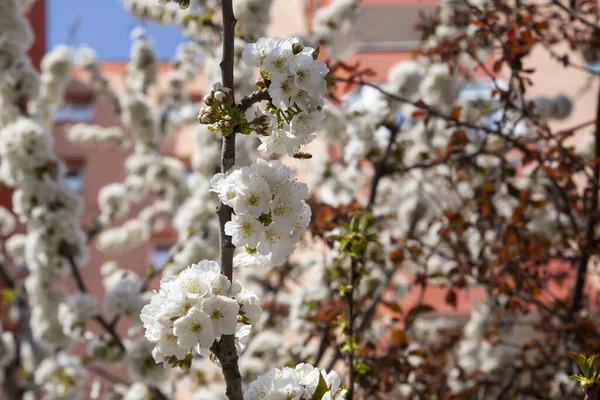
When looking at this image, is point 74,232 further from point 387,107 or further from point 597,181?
point 597,181

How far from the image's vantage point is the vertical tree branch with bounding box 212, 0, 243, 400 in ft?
5.16


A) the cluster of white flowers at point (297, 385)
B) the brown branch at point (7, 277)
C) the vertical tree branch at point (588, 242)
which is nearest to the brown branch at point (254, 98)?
the cluster of white flowers at point (297, 385)

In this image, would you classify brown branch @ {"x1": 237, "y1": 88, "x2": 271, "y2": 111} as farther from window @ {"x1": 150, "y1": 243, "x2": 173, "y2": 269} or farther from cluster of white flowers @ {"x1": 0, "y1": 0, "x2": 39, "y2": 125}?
window @ {"x1": 150, "y1": 243, "x2": 173, "y2": 269}

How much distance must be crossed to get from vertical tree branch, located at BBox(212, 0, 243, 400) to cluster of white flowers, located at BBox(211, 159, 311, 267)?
0.05 m

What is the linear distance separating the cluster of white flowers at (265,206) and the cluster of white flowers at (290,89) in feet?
0.39

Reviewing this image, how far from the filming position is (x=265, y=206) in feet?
5.13

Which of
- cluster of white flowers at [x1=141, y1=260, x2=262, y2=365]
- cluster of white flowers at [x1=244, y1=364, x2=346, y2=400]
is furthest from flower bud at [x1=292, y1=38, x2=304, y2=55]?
cluster of white flowers at [x1=244, y1=364, x2=346, y2=400]

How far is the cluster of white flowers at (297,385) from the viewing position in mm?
1553

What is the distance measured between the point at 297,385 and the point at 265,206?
388 millimetres

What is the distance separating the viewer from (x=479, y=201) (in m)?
3.52

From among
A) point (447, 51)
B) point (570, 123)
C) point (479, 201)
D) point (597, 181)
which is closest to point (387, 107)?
point (447, 51)

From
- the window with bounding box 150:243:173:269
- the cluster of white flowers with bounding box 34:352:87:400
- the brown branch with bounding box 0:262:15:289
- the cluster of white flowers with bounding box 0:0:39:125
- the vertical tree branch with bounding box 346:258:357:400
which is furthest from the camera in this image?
the window with bounding box 150:243:173:269

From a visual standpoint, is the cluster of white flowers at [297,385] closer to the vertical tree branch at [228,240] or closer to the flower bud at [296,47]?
the vertical tree branch at [228,240]

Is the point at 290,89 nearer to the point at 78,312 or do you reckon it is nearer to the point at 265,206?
the point at 265,206
